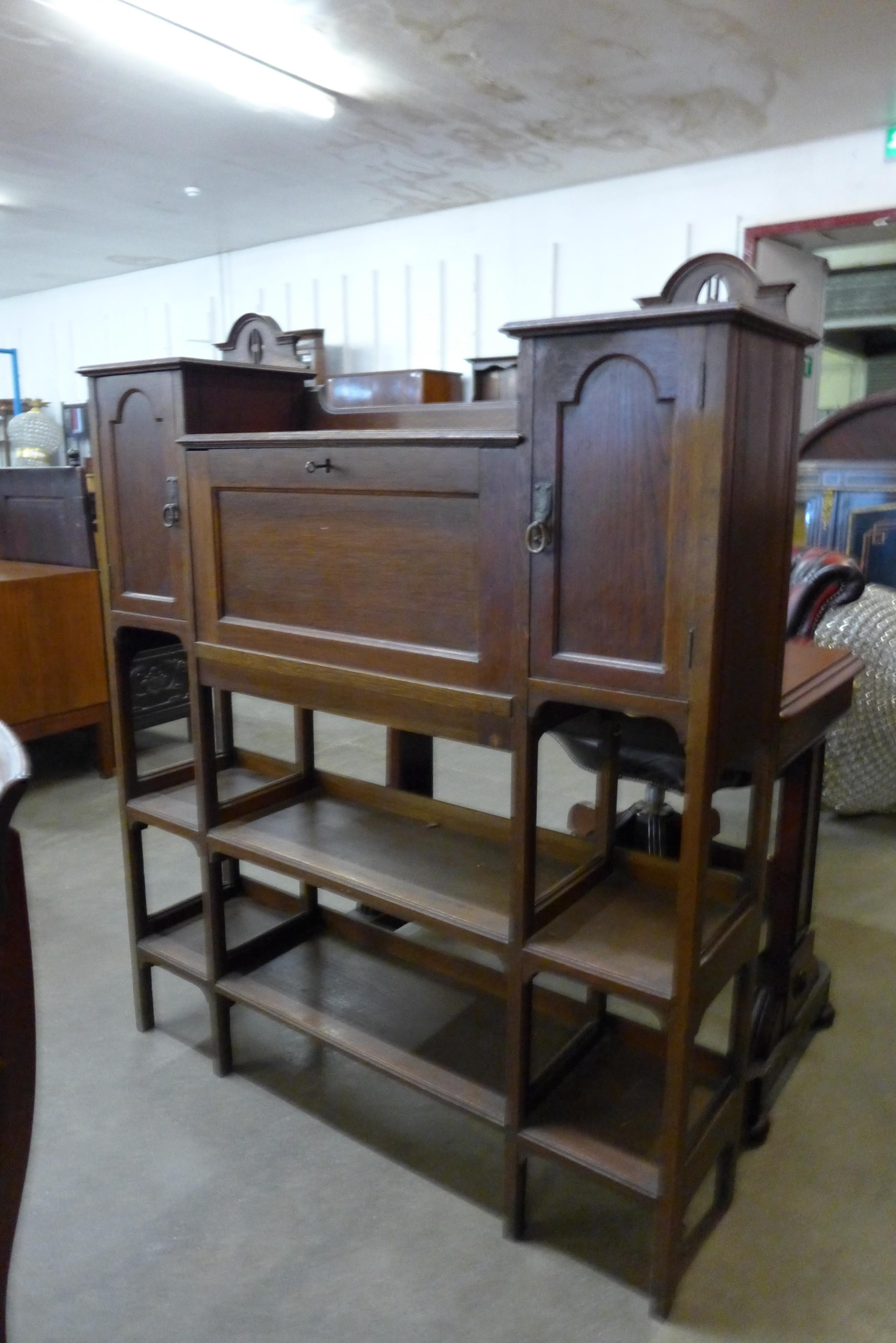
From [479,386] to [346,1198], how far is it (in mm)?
4458

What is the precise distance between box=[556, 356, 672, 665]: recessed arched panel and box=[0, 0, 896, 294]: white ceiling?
8.86ft

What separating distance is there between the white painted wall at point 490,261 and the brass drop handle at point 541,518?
4332 mm

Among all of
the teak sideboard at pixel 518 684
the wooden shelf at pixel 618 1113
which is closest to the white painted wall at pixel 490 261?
the teak sideboard at pixel 518 684

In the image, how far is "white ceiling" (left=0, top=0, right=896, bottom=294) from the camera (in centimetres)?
344

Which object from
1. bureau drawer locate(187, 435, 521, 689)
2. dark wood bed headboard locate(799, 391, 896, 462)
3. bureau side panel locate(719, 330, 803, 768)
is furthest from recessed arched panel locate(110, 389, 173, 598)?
dark wood bed headboard locate(799, 391, 896, 462)

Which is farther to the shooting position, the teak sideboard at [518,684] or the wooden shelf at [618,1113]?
the wooden shelf at [618,1113]

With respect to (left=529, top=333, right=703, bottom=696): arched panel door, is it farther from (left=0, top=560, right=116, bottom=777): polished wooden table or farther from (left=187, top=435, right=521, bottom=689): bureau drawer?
(left=0, top=560, right=116, bottom=777): polished wooden table

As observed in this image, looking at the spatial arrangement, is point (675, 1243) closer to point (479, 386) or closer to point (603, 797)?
point (603, 797)

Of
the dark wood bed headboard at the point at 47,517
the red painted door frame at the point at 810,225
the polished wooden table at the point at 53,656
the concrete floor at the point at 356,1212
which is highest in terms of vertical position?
the red painted door frame at the point at 810,225

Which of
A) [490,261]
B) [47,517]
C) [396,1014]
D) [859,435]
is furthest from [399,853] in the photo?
[490,261]

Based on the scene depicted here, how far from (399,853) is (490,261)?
16.6 feet

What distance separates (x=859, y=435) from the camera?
4.54 metres

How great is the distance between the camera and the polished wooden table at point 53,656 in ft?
12.5

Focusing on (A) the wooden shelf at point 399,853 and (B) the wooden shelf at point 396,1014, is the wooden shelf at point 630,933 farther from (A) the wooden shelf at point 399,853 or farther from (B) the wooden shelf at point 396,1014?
(B) the wooden shelf at point 396,1014
